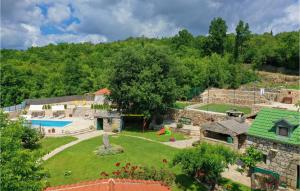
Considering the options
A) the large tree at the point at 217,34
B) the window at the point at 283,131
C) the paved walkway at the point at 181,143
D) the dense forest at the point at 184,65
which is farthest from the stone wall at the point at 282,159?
the large tree at the point at 217,34

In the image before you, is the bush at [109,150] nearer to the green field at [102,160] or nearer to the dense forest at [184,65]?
the green field at [102,160]

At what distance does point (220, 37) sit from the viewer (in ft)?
282

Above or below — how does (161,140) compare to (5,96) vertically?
below

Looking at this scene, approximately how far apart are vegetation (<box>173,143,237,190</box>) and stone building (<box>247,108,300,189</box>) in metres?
3.42

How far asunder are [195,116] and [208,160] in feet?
73.2

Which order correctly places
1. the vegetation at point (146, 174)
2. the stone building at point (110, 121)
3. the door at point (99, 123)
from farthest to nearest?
the door at point (99, 123), the stone building at point (110, 121), the vegetation at point (146, 174)

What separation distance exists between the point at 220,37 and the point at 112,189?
7573 centimetres

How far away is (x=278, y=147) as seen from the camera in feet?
84.0

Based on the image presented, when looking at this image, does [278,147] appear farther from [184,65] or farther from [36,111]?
Answer: [36,111]

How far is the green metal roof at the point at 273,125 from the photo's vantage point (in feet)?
82.1

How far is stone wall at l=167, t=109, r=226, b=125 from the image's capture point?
4319 centimetres

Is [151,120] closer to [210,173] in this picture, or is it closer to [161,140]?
[161,140]

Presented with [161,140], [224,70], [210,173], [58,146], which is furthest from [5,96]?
[210,173]

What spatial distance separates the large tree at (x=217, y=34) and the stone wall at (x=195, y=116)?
145 ft
